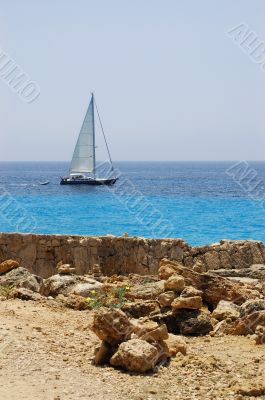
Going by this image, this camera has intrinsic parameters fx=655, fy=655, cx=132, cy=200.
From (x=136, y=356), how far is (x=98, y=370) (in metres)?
0.53

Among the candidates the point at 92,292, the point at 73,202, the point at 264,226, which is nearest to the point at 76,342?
the point at 92,292

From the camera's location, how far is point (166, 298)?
9.74 metres

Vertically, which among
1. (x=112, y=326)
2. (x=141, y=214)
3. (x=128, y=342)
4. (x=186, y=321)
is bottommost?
(x=141, y=214)

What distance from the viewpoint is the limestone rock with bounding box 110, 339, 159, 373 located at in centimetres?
755

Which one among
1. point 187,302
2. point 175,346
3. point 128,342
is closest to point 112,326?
point 128,342

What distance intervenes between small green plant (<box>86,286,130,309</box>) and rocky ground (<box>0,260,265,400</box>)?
0.03 m

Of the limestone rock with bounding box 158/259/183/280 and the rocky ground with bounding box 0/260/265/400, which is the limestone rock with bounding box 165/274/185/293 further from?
the limestone rock with bounding box 158/259/183/280

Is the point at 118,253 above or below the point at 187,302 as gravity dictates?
below

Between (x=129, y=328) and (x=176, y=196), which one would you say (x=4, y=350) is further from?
(x=176, y=196)

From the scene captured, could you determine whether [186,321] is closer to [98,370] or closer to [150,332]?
[150,332]

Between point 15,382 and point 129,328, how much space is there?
1554mm
